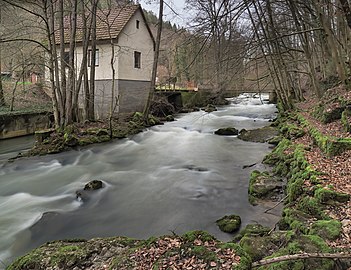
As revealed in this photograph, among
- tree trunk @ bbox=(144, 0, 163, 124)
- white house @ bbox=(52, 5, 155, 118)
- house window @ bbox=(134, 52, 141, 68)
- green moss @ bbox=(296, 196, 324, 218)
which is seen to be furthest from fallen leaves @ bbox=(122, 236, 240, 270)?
house window @ bbox=(134, 52, 141, 68)

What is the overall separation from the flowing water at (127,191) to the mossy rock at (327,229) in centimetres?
134

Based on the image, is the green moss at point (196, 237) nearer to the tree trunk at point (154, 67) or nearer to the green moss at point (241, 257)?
the green moss at point (241, 257)

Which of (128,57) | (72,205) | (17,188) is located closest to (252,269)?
(72,205)

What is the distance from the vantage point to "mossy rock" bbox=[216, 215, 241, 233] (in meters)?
5.08

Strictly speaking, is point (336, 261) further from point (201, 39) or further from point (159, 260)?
point (201, 39)

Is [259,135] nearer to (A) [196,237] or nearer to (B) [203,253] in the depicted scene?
(A) [196,237]

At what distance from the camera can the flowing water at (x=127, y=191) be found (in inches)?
216

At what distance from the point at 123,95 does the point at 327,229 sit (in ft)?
55.6

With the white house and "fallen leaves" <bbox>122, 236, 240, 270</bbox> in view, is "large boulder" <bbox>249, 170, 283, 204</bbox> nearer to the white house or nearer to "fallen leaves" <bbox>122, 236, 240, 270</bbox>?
"fallen leaves" <bbox>122, 236, 240, 270</bbox>

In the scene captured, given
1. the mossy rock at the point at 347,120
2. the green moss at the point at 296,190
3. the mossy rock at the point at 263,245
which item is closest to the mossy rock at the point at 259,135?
the mossy rock at the point at 347,120

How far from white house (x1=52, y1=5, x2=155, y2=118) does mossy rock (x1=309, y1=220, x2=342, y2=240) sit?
1542 cm

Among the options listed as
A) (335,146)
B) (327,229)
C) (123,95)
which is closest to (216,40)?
(335,146)

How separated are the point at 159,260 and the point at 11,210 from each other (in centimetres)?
471

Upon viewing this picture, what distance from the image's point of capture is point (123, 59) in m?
19.4
